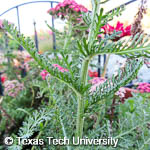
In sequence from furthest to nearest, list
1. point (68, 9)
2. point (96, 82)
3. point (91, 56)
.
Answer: point (68, 9), point (96, 82), point (91, 56)

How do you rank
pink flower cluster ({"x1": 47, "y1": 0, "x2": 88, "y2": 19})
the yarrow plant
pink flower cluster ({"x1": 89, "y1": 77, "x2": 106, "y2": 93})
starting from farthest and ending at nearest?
pink flower cluster ({"x1": 47, "y1": 0, "x2": 88, "y2": 19})
pink flower cluster ({"x1": 89, "y1": 77, "x2": 106, "y2": 93})
the yarrow plant

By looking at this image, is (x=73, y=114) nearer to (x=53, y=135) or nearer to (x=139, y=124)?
(x=53, y=135)

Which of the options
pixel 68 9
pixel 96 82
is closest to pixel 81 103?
pixel 96 82

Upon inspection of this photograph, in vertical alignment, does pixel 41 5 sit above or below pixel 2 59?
above

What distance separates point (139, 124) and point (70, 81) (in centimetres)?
35

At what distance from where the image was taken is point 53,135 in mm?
543

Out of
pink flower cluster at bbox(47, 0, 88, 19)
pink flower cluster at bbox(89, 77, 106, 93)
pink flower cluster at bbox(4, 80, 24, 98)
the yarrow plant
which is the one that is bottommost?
pink flower cluster at bbox(4, 80, 24, 98)

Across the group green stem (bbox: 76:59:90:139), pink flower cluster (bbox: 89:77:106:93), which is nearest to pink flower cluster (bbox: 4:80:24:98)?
pink flower cluster (bbox: 89:77:106:93)

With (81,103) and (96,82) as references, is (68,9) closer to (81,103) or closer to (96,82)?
(96,82)

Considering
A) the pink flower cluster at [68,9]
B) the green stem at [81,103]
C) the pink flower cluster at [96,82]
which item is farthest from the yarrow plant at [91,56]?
the pink flower cluster at [68,9]

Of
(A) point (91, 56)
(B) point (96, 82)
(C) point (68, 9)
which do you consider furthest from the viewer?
(C) point (68, 9)

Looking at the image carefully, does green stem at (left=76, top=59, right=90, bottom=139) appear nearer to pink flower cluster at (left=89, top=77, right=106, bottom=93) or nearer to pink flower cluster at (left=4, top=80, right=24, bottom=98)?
pink flower cluster at (left=89, top=77, right=106, bottom=93)

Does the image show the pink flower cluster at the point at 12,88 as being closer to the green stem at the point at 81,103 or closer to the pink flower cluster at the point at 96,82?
the pink flower cluster at the point at 96,82

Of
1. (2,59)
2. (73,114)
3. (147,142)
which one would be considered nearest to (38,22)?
(2,59)
